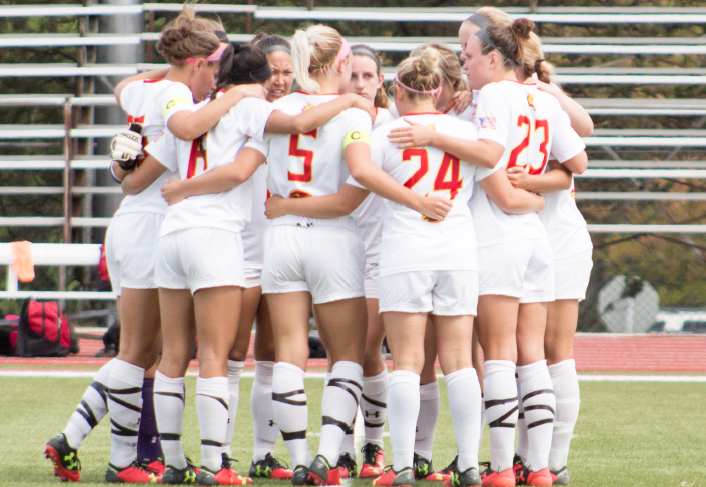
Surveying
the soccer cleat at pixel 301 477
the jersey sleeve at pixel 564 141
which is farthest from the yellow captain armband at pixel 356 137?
the soccer cleat at pixel 301 477

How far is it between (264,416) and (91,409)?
70 cm

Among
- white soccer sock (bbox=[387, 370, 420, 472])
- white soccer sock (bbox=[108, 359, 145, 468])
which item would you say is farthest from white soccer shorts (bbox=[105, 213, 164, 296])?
white soccer sock (bbox=[387, 370, 420, 472])

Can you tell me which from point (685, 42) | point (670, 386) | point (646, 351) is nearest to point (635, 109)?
point (685, 42)

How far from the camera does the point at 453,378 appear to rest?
Result: 3.08 m

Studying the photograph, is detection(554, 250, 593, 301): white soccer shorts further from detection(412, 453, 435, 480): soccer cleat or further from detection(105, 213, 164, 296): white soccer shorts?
detection(105, 213, 164, 296): white soccer shorts

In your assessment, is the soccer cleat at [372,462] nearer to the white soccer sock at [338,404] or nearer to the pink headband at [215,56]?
the white soccer sock at [338,404]

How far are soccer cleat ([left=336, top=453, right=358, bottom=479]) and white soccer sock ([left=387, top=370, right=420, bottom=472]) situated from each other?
533 millimetres

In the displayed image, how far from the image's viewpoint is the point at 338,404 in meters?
3.20

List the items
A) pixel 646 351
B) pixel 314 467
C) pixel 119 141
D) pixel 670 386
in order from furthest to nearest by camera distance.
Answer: pixel 646 351, pixel 670 386, pixel 119 141, pixel 314 467

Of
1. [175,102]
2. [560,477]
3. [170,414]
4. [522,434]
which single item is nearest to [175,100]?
[175,102]

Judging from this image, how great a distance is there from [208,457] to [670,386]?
474 centimetres

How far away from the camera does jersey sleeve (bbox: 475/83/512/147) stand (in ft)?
10.3

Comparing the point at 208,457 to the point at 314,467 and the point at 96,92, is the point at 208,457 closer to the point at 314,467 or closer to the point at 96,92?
the point at 314,467

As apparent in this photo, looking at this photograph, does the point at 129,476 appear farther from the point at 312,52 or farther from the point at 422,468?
the point at 312,52
